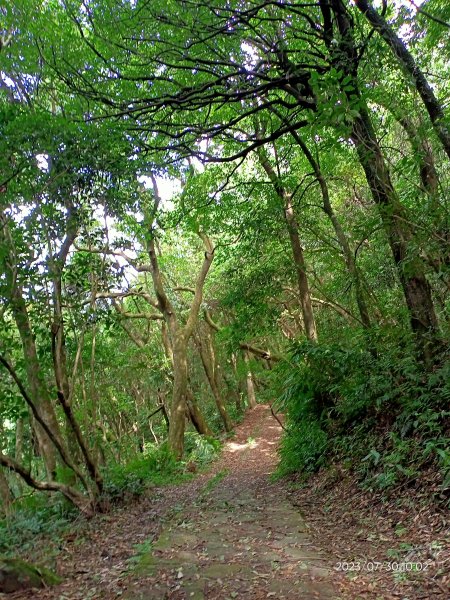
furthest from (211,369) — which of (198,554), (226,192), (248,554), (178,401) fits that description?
(248,554)

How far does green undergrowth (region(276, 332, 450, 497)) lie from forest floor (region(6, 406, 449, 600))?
0.60 m

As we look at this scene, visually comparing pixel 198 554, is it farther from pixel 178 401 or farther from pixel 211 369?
pixel 211 369

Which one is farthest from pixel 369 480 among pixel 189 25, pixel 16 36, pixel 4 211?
pixel 16 36

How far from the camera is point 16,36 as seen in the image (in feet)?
26.3

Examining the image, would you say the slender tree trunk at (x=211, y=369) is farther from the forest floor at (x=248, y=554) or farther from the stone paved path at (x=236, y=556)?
the forest floor at (x=248, y=554)

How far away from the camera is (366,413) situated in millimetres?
7199

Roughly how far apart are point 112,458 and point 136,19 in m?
20.2

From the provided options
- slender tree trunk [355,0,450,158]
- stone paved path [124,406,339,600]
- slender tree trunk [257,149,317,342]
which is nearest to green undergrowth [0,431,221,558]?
stone paved path [124,406,339,600]

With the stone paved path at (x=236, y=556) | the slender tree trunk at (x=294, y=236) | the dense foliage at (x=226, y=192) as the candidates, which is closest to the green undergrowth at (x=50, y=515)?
the dense foliage at (x=226, y=192)

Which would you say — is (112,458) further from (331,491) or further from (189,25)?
(189,25)

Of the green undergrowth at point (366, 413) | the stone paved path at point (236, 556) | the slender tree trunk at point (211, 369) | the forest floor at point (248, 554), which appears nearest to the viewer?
the forest floor at point (248, 554)

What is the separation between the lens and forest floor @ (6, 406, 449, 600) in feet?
11.8

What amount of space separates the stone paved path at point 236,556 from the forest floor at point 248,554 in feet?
0.03

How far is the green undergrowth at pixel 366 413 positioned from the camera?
17.2ft
